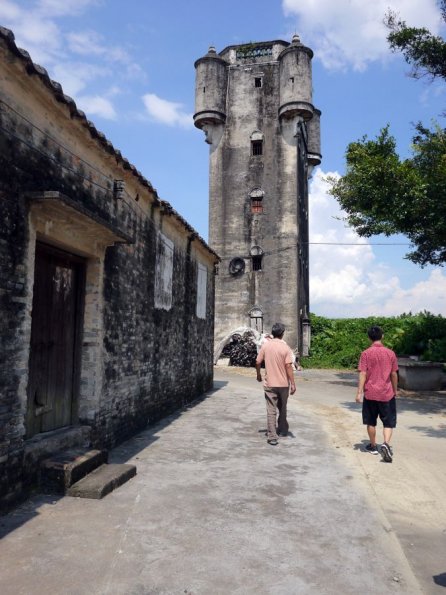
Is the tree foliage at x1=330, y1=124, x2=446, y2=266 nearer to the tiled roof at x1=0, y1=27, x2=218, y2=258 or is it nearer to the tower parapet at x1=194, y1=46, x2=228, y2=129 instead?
the tiled roof at x1=0, y1=27, x2=218, y2=258

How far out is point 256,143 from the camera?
26016mm

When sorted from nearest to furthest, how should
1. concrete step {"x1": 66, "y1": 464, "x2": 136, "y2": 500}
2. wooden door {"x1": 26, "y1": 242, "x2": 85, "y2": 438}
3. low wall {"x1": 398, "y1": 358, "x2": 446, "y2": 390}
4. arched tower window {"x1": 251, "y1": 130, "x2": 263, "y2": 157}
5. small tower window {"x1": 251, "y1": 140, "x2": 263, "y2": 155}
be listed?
concrete step {"x1": 66, "y1": 464, "x2": 136, "y2": 500} → wooden door {"x1": 26, "y1": 242, "x2": 85, "y2": 438} → low wall {"x1": 398, "y1": 358, "x2": 446, "y2": 390} → arched tower window {"x1": 251, "y1": 130, "x2": 263, "y2": 157} → small tower window {"x1": 251, "y1": 140, "x2": 263, "y2": 155}

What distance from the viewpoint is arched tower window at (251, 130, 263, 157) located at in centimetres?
2573

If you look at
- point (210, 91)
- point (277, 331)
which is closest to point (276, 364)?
point (277, 331)

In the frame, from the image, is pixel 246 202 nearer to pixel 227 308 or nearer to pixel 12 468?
pixel 227 308

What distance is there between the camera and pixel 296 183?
24922 mm

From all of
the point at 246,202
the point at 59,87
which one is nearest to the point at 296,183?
the point at 246,202

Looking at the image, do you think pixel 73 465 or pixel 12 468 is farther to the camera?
pixel 73 465

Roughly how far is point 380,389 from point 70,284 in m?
4.36

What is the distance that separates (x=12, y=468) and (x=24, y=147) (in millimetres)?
2947

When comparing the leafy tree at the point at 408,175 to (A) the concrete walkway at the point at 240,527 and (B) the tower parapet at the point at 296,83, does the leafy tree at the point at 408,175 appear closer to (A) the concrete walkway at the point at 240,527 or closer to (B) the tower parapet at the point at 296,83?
(A) the concrete walkway at the point at 240,527

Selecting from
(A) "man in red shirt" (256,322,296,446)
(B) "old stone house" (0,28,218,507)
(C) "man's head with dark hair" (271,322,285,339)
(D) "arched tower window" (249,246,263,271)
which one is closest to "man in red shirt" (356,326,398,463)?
(A) "man in red shirt" (256,322,296,446)

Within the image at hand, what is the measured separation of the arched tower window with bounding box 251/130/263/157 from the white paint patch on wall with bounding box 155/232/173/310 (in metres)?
18.1

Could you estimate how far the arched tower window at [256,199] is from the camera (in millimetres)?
25250
